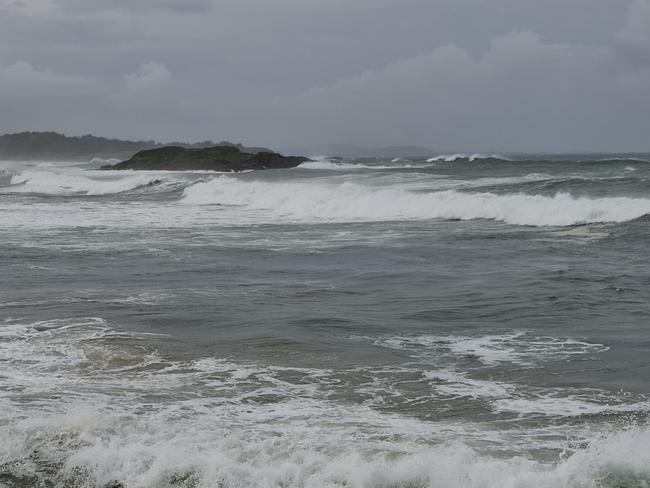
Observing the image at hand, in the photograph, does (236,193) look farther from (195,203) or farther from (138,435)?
(138,435)

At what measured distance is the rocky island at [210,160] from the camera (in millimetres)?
72438

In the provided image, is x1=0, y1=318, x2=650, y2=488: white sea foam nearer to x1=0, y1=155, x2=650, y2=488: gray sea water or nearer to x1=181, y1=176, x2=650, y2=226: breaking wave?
x1=0, y1=155, x2=650, y2=488: gray sea water

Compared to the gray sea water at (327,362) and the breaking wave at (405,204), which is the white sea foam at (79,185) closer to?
the breaking wave at (405,204)

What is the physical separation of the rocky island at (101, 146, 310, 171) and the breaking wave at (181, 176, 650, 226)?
30614mm

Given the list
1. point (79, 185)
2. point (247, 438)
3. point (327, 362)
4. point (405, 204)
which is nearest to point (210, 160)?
point (79, 185)

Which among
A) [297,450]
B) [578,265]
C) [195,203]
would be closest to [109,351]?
[297,450]

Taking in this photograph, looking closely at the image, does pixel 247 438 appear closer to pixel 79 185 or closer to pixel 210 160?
pixel 79 185

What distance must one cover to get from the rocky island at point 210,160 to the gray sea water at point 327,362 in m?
51.5

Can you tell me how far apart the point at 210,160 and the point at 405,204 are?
152 feet

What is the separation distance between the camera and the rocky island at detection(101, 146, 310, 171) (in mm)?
72438

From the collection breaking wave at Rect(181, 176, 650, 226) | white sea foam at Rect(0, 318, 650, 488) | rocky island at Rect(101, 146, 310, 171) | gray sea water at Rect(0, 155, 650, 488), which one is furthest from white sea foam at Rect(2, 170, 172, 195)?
white sea foam at Rect(0, 318, 650, 488)

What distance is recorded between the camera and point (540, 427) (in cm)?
701

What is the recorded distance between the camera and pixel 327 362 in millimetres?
9148

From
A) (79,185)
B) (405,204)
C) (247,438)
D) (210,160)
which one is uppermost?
(210,160)
